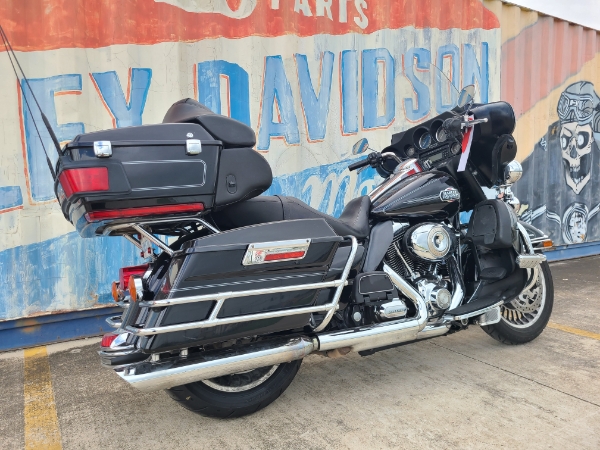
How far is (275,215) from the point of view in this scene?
2.12m

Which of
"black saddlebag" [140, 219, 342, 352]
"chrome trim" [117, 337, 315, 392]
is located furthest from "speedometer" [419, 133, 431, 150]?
"chrome trim" [117, 337, 315, 392]

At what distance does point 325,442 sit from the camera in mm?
2043

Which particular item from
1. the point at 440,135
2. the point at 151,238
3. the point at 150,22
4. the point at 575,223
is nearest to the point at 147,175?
the point at 151,238

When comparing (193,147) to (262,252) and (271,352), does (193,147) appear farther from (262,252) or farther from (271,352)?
(271,352)

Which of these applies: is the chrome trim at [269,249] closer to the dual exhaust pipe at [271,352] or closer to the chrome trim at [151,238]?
the chrome trim at [151,238]

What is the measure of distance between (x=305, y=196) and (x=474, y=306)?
2.16 meters

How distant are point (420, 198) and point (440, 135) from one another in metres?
0.54

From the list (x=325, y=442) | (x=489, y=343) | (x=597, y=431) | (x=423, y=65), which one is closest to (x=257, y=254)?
(x=325, y=442)

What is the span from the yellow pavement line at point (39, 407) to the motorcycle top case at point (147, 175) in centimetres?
101

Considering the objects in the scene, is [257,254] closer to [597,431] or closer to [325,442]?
[325,442]

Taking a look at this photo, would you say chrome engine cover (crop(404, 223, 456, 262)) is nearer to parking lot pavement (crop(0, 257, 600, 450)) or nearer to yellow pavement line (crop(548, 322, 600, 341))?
parking lot pavement (crop(0, 257, 600, 450))

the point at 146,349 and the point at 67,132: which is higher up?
the point at 67,132

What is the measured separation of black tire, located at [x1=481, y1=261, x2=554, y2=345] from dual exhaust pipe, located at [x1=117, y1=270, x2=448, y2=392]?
661mm

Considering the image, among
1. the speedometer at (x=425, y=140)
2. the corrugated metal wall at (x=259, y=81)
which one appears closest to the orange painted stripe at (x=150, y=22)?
the corrugated metal wall at (x=259, y=81)
